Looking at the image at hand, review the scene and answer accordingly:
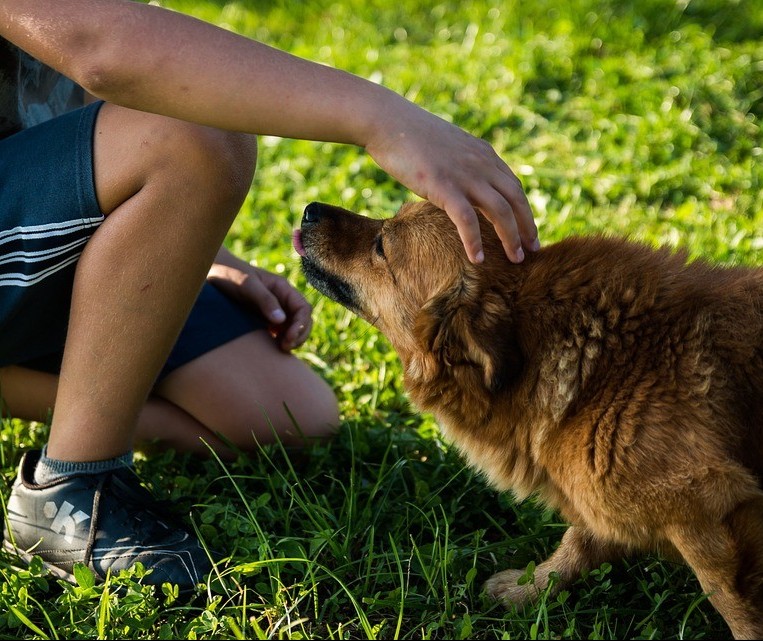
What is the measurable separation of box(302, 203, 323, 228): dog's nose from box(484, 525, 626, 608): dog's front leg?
49.9 inches

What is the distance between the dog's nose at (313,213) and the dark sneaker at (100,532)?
1.01 metres

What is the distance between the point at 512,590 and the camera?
260 centimetres

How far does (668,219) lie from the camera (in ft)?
14.7

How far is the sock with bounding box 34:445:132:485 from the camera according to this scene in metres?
2.76

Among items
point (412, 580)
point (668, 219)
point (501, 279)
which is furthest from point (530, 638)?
point (668, 219)

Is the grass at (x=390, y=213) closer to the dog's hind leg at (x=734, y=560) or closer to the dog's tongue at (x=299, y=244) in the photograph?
the dog's hind leg at (x=734, y=560)

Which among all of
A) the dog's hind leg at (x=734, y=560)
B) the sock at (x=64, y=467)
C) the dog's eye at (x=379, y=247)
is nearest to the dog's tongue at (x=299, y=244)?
the dog's eye at (x=379, y=247)

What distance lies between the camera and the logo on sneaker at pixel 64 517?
2.71 metres

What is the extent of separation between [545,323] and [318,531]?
0.97 m

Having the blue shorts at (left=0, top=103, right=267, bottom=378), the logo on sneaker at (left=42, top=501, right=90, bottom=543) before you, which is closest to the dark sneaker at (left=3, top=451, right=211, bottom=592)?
the logo on sneaker at (left=42, top=501, right=90, bottom=543)

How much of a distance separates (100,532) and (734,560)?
5.83 ft

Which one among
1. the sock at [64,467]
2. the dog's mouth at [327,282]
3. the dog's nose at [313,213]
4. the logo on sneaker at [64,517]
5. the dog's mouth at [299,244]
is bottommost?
the logo on sneaker at [64,517]

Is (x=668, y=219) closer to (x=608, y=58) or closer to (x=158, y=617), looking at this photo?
(x=608, y=58)

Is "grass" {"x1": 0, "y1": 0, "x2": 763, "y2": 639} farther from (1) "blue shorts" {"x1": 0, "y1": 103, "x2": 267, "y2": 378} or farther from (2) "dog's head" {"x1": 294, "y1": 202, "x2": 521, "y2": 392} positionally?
(1) "blue shorts" {"x1": 0, "y1": 103, "x2": 267, "y2": 378}
